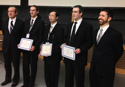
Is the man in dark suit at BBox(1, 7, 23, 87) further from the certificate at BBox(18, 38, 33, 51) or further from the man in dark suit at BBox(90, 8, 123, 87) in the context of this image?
the man in dark suit at BBox(90, 8, 123, 87)

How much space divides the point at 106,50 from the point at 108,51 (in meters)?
0.03

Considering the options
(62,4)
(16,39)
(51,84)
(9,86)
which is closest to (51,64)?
(51,84)

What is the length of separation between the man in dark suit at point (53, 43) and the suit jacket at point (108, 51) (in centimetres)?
70

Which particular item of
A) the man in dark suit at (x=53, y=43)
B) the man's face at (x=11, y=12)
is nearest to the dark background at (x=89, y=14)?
the man in dark suit at (x=53, y=43)

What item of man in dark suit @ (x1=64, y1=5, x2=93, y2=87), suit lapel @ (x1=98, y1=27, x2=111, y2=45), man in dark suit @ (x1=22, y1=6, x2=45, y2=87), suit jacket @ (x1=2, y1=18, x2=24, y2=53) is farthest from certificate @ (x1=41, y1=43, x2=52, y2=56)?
suit lapel @ (x1=98, y1=27, x2=111, y2=45)

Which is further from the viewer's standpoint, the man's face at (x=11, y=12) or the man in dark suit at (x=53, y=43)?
the man's face at (x=11, y=12)

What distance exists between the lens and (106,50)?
1.67 metres

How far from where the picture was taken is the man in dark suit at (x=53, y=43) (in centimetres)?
216

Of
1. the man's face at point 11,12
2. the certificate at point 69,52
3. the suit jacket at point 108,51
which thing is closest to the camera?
the suit jacket at point 108,51

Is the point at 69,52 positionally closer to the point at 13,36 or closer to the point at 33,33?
the point at 33,33

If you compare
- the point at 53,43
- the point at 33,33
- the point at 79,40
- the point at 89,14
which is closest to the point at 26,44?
the point at 33,33

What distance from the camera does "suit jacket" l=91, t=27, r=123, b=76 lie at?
164 centimetres

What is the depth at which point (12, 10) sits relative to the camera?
243 cm

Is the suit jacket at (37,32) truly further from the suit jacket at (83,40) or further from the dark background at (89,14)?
the dark background at (89,14)
